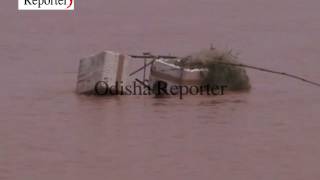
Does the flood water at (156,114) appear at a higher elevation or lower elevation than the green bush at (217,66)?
lower

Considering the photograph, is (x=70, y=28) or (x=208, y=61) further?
(x=70, y=28)

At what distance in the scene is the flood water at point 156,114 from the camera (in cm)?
1313

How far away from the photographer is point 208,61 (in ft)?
60.8

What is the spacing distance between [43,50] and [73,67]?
3.03 m

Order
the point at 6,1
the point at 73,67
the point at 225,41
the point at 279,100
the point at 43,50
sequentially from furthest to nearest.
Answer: the point at 6,1
the point at 225,41
the point at 43,50
the point at 73,67
the point at 279,100

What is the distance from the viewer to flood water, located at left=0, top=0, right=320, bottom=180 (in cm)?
1313

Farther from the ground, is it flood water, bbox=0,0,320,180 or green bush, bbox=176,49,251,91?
green bush, bbox=176,49,251,91

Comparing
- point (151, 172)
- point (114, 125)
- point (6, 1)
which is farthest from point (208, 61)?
point (6, 1)

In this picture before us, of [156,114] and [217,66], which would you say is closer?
[156,114]

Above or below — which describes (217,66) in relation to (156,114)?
above

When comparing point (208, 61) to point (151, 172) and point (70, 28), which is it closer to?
point (151, 172)

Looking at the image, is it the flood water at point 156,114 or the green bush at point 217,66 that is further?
the green bush at point 217,66

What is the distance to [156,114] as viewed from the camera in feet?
55.7

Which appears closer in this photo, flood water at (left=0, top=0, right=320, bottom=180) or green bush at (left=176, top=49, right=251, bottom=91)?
flood water at (left=0, top=0, right=320, bottom=180)
